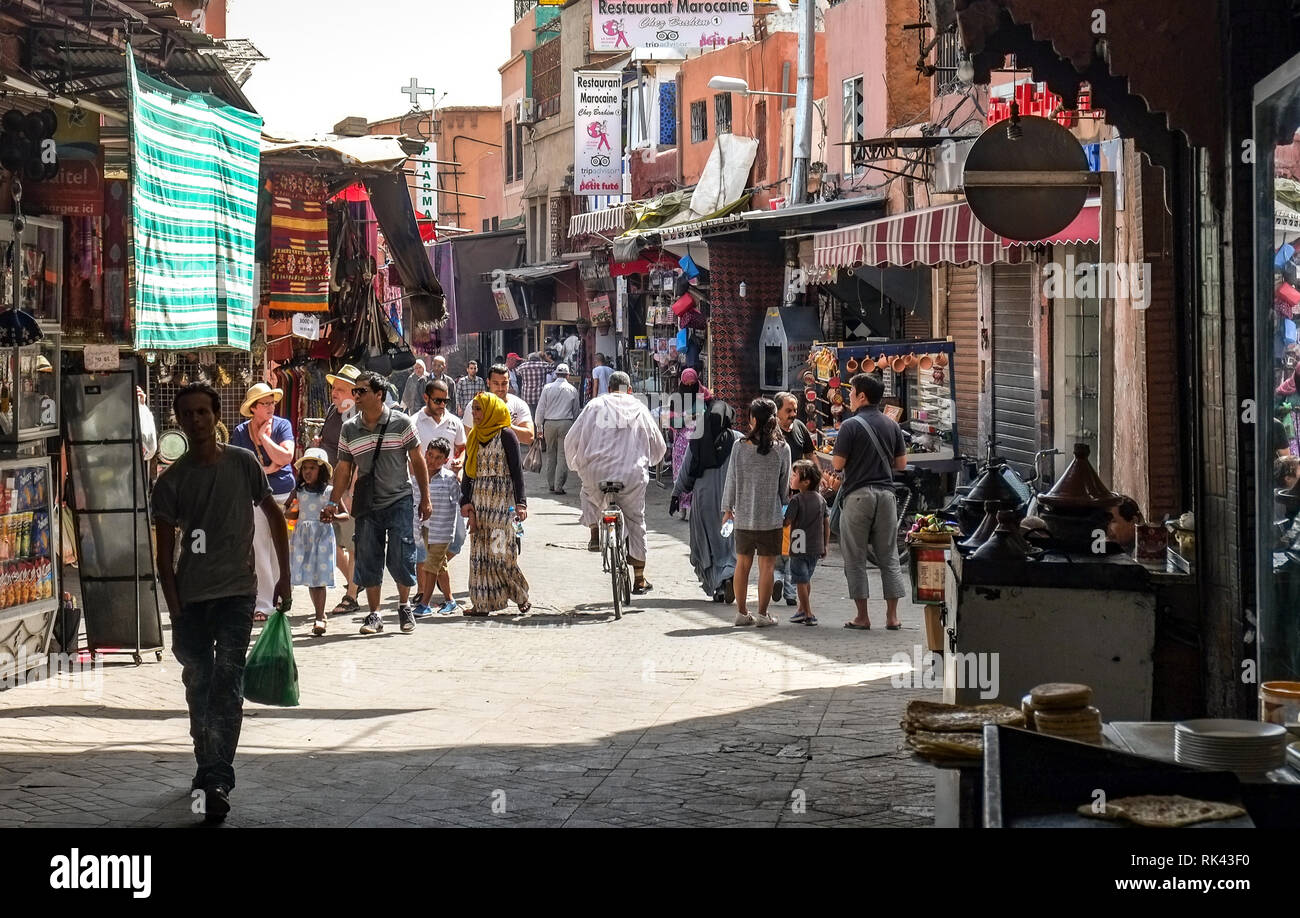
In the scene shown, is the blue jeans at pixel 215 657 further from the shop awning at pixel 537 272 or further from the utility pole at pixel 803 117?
the shop awning at pixel 537 272

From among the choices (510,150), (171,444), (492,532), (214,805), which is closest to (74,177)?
(171,444)

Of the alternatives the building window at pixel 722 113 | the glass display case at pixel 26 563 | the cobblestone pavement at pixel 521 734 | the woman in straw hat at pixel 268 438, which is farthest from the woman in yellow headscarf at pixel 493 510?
the building window at pixel 722 113

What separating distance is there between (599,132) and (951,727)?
33.3 metres

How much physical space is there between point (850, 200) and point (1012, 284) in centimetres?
462

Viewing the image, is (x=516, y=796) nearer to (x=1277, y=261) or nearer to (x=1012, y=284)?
(x=1277, y=261)

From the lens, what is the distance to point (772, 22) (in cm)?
3188

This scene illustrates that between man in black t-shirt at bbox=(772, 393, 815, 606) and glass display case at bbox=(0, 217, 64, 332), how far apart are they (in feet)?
17.5

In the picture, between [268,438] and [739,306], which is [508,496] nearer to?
[268,438]

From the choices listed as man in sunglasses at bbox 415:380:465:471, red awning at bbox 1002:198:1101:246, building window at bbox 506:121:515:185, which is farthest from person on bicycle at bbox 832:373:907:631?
building window at bbox 506:121:515:185

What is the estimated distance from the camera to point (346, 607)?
1392cm

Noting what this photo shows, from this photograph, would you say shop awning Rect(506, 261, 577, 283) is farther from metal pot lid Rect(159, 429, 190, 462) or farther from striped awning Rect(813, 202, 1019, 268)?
metal pot lid Rect(159, 429, 190, 462)

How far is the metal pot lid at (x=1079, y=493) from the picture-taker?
7.26m

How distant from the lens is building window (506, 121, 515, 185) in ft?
176

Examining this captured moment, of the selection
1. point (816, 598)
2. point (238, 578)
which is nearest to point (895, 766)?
point (238, 578)
